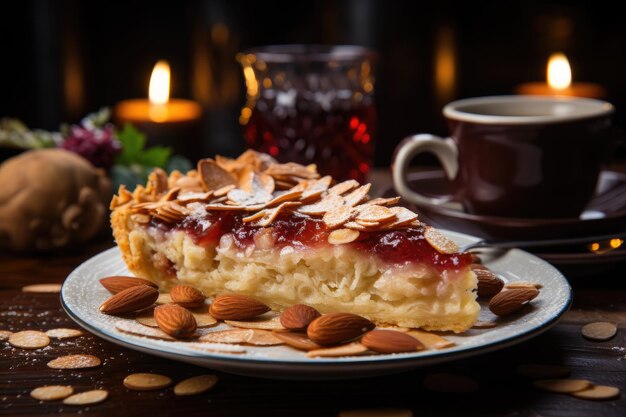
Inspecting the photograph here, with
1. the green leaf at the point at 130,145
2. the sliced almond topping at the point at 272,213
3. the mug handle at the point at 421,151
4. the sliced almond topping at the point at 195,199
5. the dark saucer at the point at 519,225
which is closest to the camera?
the sliced almond topping at the point at 272,213

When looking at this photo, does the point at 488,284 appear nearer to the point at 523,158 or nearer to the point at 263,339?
the point at 263,339

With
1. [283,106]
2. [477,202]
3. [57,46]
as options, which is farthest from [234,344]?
[57,46]

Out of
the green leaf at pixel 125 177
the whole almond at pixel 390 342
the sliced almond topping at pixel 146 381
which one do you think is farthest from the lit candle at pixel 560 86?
the sliced almond topping at pixel 146 381

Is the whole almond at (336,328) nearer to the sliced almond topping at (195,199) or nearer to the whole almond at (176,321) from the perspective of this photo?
the whole almond at (176,321)

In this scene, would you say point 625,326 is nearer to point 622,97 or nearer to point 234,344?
point 234,344

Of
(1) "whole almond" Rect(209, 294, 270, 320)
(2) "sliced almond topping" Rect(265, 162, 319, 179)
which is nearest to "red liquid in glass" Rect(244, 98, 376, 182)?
(2) "sliced almond topping" Rect(265, 162, 319, 179)

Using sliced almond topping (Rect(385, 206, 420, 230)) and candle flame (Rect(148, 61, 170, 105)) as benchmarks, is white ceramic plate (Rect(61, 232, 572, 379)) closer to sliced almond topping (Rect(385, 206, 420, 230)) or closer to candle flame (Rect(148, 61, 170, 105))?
sliced almond topping (Rect(385, 206, 420, 230))
